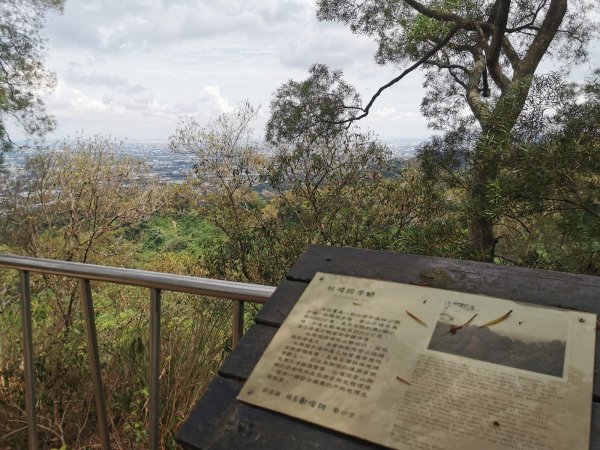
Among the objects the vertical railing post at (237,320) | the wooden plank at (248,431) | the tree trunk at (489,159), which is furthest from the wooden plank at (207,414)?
the tree trunk at (489,159)

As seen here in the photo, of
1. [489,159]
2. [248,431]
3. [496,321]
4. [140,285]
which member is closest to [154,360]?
[140,285]

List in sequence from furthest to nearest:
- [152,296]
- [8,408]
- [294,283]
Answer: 1. [8,408]
2. [152,296]
3. [294,283]

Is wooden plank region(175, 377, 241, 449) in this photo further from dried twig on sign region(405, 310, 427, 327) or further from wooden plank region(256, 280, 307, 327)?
dried twig on sign region(405, 310, 427, 327)

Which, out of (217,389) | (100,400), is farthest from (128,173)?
(217,389)

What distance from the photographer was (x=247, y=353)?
842 mm

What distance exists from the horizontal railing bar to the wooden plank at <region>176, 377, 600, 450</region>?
0.81 ft

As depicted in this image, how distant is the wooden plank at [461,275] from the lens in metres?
0.80

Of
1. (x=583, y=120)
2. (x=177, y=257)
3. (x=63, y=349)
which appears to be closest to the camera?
(x=63, y=349)

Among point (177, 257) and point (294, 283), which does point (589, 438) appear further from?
point (177, 257)

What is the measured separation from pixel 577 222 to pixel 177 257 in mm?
6634

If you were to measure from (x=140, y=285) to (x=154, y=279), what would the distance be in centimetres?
4

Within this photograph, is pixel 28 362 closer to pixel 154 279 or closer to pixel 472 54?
pixel 154 279

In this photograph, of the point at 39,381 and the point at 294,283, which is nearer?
the point at 294,283

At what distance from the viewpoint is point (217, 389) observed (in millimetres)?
789
